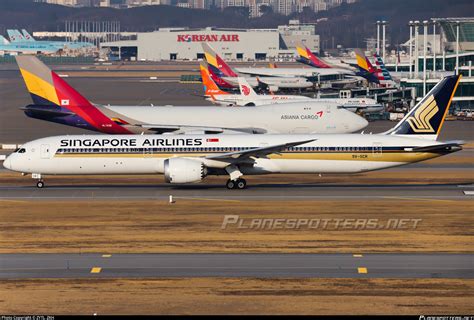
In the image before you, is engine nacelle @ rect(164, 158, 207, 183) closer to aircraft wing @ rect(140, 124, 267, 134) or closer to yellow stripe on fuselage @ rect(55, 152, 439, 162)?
yellow stripe on fuselage @ rect(55, 152, 439, 162)

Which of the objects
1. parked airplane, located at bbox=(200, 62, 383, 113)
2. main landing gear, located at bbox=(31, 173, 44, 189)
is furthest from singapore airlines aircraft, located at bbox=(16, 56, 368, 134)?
parked airplane, located at bbox=(200, 62, 383, 113)

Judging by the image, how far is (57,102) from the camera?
74000 mm

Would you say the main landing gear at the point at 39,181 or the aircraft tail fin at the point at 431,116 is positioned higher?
the aircraft tail fin at the point at 431,116

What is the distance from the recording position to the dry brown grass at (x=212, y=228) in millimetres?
40219

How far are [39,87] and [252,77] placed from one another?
3736 inches

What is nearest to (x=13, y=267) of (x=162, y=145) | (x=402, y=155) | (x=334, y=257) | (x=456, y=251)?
(x=334, y=257)

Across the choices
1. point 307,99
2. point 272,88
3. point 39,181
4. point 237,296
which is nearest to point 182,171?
point 39,181

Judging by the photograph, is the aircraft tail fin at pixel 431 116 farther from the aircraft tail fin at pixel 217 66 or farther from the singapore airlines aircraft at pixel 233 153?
the aircraft tail fin at pixel 217 66

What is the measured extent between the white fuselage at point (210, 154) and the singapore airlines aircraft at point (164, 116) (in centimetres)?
1547

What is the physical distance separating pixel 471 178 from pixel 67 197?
25.1 m

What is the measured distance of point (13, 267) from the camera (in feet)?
119

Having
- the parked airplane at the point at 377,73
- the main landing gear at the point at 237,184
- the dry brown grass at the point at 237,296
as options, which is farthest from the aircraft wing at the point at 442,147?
the parked airplane at the point at 377,73

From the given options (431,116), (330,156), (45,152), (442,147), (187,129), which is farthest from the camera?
(187,129)

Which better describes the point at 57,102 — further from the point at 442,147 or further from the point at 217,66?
the point at 217,66
